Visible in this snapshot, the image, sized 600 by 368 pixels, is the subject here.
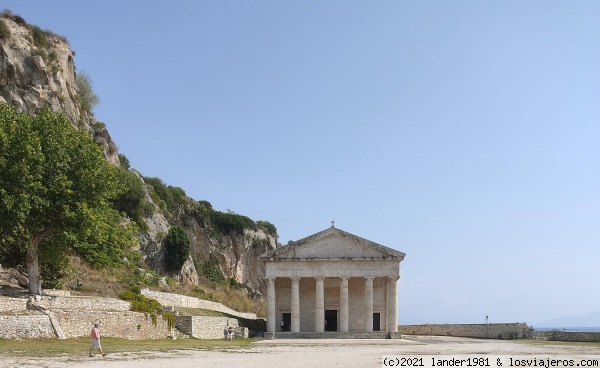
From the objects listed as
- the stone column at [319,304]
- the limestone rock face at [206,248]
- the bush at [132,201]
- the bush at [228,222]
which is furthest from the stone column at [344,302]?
the bush at [228,222]

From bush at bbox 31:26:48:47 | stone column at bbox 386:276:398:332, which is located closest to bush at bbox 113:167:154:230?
bush at bbox 31:26:48:47

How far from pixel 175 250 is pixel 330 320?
22753 millimetres

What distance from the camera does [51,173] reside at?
33.4 m

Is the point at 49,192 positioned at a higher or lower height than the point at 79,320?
higher

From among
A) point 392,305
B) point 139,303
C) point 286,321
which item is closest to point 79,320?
point 139,303

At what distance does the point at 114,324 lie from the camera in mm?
33469

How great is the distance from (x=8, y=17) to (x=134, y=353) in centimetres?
4896

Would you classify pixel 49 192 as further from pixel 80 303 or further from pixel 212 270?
pixel 212 270

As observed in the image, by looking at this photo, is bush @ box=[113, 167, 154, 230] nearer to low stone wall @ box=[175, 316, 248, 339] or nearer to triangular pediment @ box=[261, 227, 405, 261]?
triangular pediment @ box=[261, 227, 405, 261]

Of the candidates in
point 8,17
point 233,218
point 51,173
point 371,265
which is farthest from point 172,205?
point 51,173

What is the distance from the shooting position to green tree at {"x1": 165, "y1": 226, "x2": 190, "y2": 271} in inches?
2822

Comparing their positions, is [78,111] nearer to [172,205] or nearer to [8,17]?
[8,17]

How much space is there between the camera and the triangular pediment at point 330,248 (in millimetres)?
53875

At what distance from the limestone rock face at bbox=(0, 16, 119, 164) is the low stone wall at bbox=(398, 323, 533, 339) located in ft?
125
